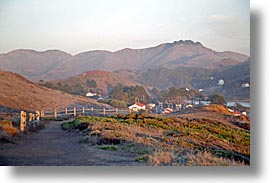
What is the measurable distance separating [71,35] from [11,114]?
993 mm

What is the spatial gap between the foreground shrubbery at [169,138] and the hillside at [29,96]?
215 millimetres

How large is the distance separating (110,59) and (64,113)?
718mm

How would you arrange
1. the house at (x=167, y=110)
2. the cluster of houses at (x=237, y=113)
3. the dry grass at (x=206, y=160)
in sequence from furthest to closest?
1. the house at (x=167, y=110)
2. the cluster of houses at (x=237, y=113)
3. the dry grass at (x=206, y=160)

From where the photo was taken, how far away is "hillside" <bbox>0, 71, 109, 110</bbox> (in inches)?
209

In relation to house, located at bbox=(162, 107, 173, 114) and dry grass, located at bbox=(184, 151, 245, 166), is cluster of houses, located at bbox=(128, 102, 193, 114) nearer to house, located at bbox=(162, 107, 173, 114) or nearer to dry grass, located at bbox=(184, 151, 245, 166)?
house, located at bbox=(162, 107, 173, 114)

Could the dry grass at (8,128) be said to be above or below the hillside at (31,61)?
below

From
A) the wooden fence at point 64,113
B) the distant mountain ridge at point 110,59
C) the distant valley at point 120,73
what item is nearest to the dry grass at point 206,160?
the distant valley at point 120,73

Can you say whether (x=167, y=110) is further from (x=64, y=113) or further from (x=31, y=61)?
(x=31, y=61)

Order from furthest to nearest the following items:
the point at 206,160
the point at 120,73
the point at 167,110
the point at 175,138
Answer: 1. the point at 120,73
2. the point at 167,110
3. the point at 175,138
4. the point at 206,160

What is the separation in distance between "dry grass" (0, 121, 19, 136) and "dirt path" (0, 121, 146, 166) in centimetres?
11

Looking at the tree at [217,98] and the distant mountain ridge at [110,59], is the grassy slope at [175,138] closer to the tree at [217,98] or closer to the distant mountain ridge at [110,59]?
the tree at [217,98]

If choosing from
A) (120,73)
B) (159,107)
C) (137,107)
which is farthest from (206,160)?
(120,73)

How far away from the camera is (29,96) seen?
17.6ft

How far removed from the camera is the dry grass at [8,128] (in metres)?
5.29
